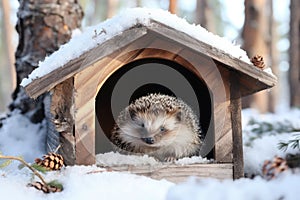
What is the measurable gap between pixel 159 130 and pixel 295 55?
6993 mm

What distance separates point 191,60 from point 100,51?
0.74 m

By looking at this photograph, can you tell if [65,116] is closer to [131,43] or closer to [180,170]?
[131,43]

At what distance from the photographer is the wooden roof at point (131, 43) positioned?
2.77m

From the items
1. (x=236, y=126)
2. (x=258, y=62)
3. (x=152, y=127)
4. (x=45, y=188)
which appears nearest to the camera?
(x=45, y=188)

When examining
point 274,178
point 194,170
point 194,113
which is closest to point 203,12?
point 194,113

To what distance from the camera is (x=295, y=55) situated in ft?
32.2

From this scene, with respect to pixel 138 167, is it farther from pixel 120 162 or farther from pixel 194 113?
pixel 194 113

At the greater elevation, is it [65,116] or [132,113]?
[132,113]

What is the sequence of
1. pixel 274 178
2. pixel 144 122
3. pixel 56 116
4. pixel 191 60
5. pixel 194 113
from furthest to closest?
pixel 194 113, pixel 144 122, pixel 191 60, pixel 56 116, pixel 274 178

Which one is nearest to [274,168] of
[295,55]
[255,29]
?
[255,29]

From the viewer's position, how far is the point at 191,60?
3.22 m

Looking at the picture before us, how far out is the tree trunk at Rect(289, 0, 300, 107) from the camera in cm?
942

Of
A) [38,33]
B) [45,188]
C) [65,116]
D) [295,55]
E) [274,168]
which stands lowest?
[45,188]

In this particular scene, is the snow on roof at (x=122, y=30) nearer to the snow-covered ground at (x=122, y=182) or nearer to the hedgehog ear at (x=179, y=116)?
the snow-covered ground at (x=122, y=182)
